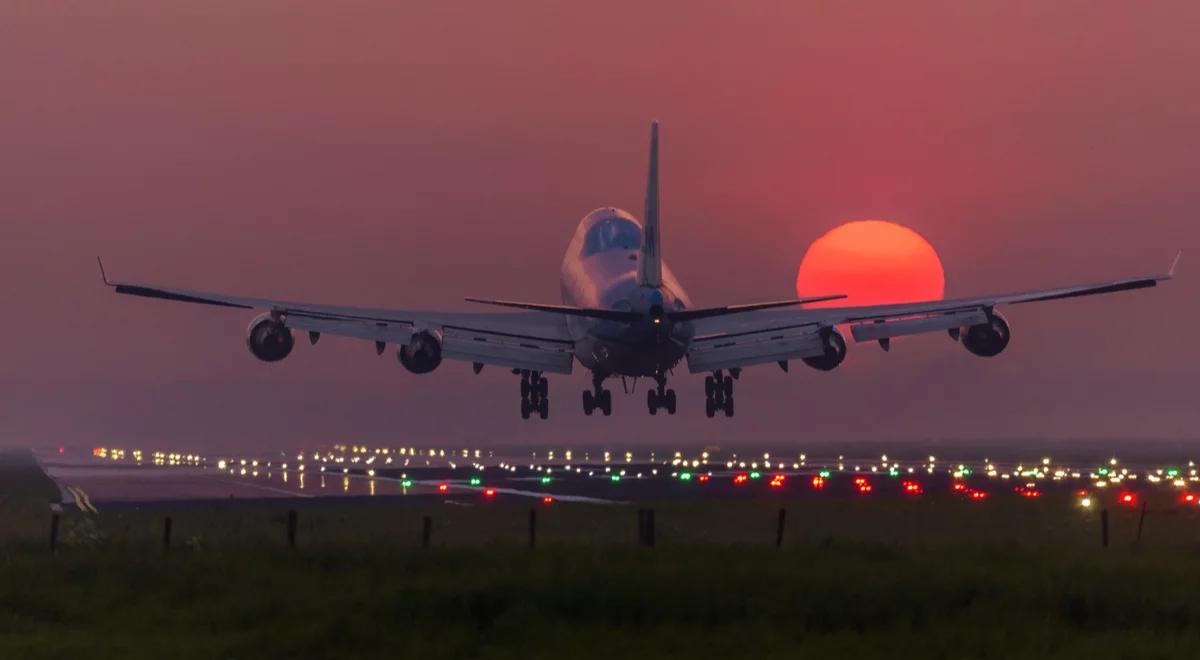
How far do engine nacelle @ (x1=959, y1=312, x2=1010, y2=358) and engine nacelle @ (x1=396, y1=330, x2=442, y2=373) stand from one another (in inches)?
808

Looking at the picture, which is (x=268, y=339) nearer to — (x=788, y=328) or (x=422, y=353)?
(x=422, y=353)

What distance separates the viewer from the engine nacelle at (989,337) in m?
67.4

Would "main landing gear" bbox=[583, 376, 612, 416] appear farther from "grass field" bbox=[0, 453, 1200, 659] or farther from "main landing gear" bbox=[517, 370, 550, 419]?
"grass field" bbox=[0, 453, 1200, 659]

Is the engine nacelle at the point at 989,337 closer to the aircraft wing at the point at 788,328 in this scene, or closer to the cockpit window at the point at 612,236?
the aircraft wing at the point at 788,328

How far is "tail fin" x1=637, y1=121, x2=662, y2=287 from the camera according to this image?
66.1m

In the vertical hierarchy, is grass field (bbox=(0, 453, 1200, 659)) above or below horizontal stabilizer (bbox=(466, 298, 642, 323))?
below

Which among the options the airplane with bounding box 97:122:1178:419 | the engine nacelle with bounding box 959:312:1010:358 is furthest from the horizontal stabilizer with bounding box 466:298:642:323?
the engine nacelle with bounding box 959:312:1010:358

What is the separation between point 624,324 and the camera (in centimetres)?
6381

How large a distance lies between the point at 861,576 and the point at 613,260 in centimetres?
3633

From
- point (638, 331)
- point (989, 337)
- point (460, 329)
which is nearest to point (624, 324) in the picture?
point (638, 331)

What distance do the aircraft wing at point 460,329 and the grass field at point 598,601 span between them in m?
16.0

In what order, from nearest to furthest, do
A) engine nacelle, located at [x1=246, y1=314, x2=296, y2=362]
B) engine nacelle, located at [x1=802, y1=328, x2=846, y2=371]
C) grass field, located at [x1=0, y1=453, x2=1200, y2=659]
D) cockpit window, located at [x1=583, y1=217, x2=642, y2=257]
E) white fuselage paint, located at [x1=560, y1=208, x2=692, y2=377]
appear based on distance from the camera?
grass field, located at [x1=0, y1=453, x2=1200, y2=659], white fuselage paint, located at [x1=560, y1=208, x2=692, y2=377], engine nacelle, located at [x1=246, y1=314, x2=296, y2=362], engine nacelle, located at [x1=802, y1=328, x2=846, y2=371], cockpit window, located at [x1=583, y1=217, x2=642, y2=257]

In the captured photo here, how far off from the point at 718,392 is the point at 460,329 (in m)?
11.4

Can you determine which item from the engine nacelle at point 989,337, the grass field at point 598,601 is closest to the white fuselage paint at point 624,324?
the engine nacelle at point 989,337
